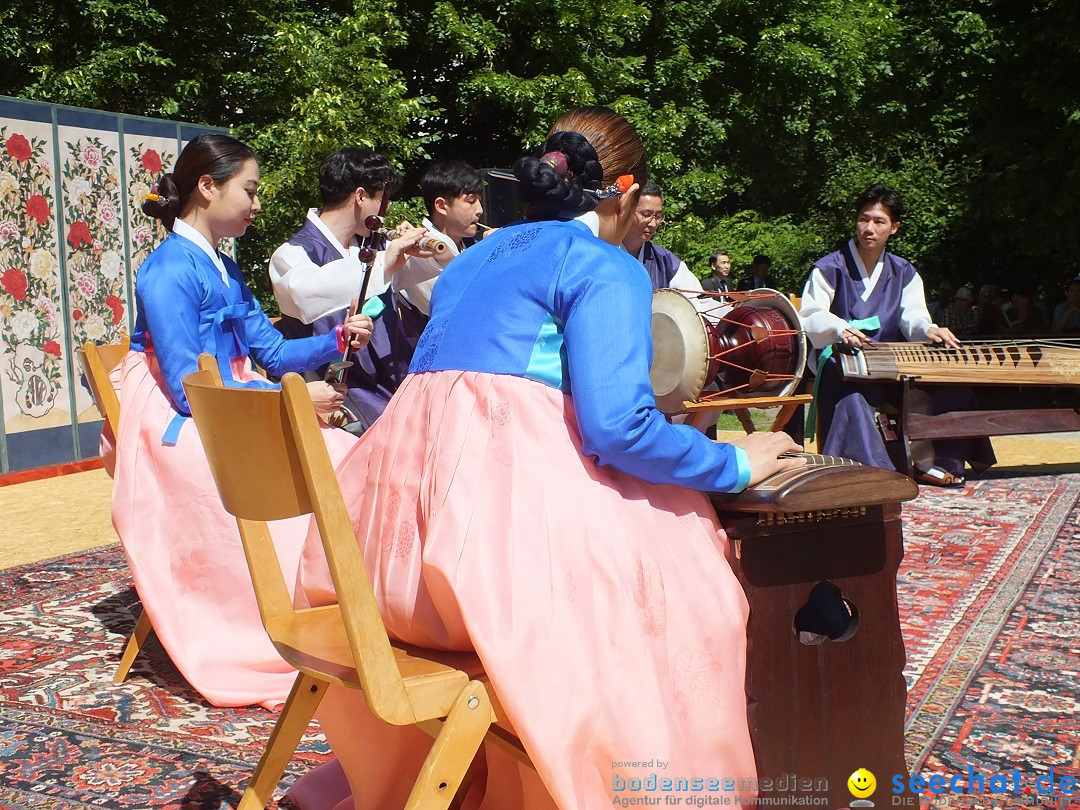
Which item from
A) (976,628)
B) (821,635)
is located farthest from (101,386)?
(976,628)

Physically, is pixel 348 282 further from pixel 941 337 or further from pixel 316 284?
pixel 941 337

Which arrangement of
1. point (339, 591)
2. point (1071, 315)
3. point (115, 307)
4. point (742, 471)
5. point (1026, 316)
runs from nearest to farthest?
point (339, 591)
point (742, 471)
point (115, 307)
point (1071, 315)
point (1026, 316)

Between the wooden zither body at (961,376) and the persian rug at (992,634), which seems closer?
the persian rug at (992,634)

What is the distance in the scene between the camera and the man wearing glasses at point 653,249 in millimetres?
4883

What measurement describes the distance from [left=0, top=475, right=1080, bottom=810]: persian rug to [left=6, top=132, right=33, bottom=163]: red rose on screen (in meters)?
3.45

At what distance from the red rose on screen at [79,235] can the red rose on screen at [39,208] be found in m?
0.22

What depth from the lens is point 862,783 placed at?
2062mm

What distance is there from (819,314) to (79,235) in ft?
16.5

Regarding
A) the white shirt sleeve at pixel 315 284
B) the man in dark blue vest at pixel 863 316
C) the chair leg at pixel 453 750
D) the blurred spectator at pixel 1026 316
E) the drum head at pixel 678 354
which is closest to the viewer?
the chair leg at pixel 453 750

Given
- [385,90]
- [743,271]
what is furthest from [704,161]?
[385,90]

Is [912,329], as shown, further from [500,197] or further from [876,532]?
[876,532]

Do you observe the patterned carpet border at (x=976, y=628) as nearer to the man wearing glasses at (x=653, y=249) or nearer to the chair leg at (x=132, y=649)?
the man wearing glasses at (x=653, y=249)

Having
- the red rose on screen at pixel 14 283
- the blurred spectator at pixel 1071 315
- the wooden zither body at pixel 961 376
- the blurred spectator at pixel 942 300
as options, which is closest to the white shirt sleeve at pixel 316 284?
the wooden zither body at pixel 961 376

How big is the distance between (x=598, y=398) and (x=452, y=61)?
1402 cm
